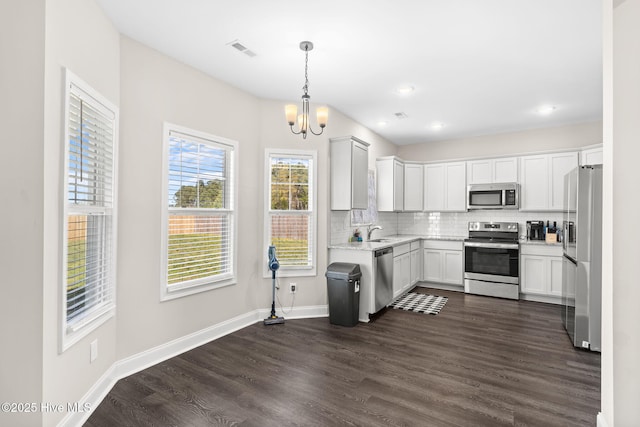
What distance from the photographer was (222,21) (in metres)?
2.57

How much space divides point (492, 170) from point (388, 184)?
1.89 meters

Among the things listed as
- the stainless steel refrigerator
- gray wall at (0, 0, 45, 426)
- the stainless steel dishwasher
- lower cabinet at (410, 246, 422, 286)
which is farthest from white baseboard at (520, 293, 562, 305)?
gray wall at (0, 0, 45, 426)

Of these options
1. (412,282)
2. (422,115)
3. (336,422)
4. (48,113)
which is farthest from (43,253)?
(412,282)

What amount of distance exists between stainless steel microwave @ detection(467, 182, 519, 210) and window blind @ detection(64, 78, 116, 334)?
556 cm

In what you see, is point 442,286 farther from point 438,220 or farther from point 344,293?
point 344,293

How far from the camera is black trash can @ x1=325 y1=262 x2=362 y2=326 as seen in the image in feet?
12.9

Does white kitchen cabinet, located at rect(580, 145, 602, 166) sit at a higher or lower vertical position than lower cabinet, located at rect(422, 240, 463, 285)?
higher

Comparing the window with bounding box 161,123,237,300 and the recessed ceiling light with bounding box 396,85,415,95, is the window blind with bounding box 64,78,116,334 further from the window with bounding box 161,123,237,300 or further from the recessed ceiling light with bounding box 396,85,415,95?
the recessed ceiling light with bounding box 396,85,415,95

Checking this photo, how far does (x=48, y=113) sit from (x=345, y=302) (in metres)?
3.30

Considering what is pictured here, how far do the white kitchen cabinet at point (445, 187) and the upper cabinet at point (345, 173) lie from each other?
2.34 meters

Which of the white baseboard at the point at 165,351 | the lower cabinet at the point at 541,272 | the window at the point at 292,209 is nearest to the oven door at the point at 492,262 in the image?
the lower cabinet at the point at 541,272

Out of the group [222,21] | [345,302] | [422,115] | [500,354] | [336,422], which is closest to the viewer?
[336,422]

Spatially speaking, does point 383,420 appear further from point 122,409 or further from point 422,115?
point 422,115

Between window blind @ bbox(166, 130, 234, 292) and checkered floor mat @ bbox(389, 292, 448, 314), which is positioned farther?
checkered floor mat @ bbox(389, 292, 448, 314)
